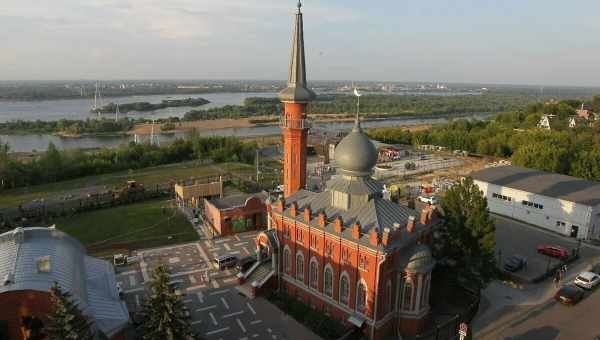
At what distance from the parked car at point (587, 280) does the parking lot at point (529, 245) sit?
2156 mm

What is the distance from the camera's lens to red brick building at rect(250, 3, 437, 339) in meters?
20.2

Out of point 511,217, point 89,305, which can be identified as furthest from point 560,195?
point 89,305

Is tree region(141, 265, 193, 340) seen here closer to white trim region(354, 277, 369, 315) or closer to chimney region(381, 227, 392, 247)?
white trim region(354, 277, 369, 315)

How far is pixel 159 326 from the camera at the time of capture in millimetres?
15484

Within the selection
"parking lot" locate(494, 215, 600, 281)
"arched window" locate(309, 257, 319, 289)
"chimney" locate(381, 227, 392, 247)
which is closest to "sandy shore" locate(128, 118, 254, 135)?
"parking lot" locate(494, 215, 600, 281)

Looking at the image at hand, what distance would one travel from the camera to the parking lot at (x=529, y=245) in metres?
29.4

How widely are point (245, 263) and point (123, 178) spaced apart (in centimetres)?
3708

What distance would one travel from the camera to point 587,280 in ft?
87.8

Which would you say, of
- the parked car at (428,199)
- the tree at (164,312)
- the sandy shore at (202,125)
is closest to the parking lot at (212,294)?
the tree at (164,312)

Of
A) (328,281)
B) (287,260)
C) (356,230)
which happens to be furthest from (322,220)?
(287,260)

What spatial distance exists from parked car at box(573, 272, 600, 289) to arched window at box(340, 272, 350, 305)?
56.1 feet

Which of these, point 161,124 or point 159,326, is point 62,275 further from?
point 161,124

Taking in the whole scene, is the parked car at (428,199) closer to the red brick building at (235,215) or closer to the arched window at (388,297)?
the red brick building at (235,215)

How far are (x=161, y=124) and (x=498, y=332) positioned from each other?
426ft
